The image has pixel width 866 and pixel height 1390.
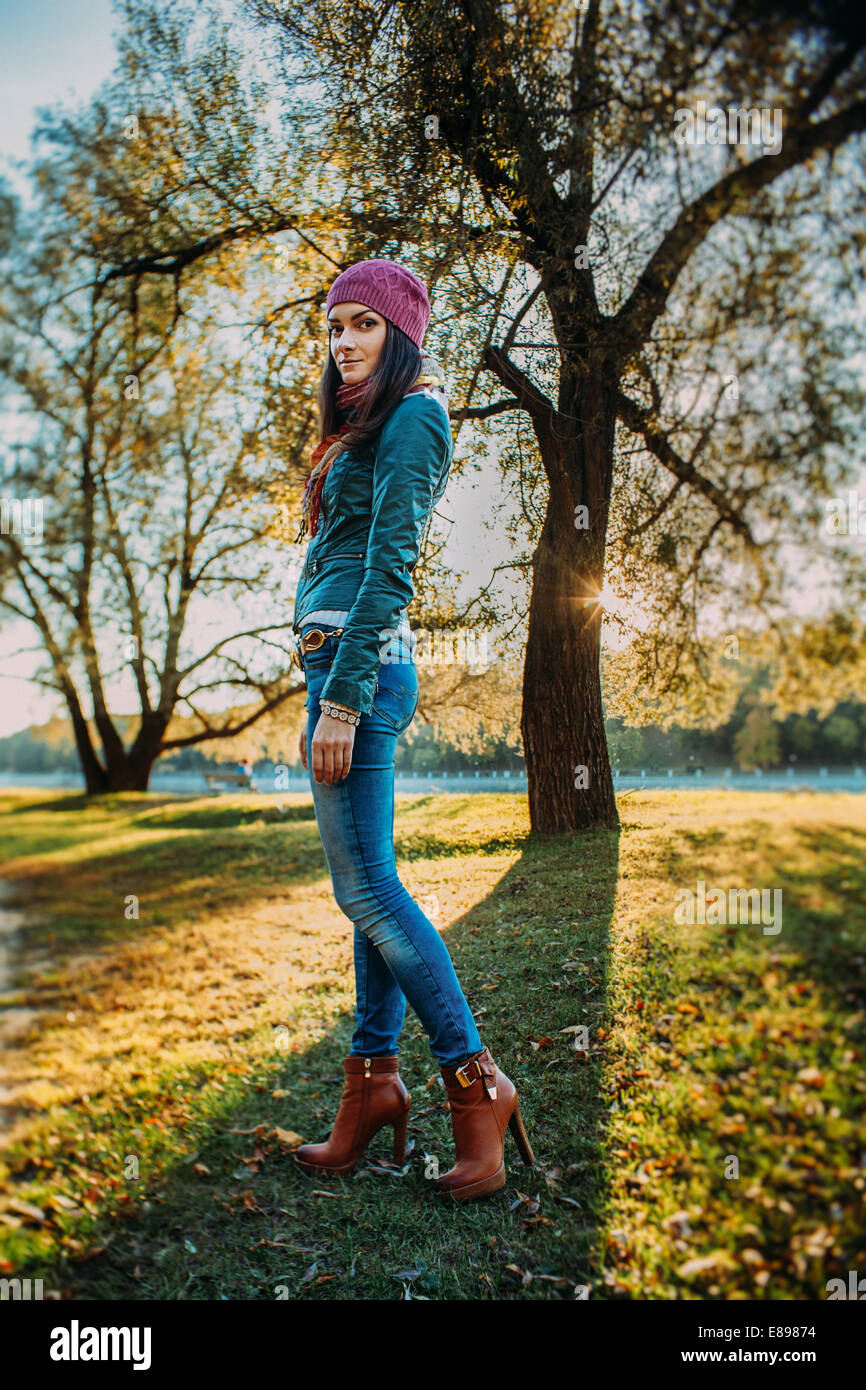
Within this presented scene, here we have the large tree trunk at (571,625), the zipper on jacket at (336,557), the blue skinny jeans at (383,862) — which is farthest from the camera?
the large tree trunk at (571,625)

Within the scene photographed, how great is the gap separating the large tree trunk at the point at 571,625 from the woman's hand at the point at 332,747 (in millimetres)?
862

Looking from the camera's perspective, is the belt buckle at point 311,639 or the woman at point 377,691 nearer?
the woman at point 377,691

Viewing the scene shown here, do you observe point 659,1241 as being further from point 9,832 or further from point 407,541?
point 9,832

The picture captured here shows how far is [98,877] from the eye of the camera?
3205 millimetres

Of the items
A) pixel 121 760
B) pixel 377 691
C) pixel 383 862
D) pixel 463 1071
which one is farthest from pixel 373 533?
pixel 121 760

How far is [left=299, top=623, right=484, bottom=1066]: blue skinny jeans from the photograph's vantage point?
6.07ft

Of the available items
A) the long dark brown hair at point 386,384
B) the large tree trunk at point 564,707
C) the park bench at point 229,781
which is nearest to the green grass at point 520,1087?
the large tree trunk at point 564,707

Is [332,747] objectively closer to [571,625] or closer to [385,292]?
[571,625]

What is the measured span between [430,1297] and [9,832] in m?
1.88

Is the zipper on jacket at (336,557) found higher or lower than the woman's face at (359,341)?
lower

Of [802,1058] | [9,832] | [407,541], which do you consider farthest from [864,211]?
[9,832]

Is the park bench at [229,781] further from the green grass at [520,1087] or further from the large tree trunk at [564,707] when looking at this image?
the large tree trunk at [564,707]

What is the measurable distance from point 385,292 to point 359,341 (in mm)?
146

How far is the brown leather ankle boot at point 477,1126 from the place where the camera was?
5.97 ft
